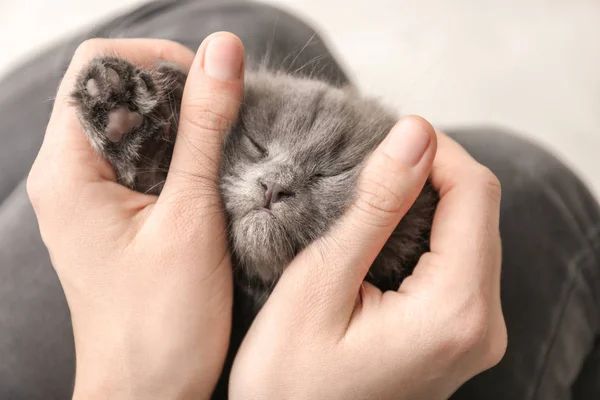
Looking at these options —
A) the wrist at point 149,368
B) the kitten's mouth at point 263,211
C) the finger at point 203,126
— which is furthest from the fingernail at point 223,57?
the wrist at point 149,368

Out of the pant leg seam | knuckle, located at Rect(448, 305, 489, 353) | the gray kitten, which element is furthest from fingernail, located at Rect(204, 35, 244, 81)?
the pant leg seam

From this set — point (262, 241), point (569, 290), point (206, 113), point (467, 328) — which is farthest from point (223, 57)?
point (569, 290)

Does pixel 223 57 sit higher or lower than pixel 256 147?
higher

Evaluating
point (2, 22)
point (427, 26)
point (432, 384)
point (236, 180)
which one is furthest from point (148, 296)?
point (2, 22)

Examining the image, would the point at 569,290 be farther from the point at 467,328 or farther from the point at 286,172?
the point at 286,172

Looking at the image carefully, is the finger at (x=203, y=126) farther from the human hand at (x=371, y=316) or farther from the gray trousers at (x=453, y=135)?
the gray trousers at (x=453, y=135)

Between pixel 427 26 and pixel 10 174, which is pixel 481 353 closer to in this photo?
pixel 10 174

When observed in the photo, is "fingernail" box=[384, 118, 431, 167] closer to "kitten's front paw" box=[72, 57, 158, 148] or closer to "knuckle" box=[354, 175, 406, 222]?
"knuckle" box=[354, 175, 406, 222]

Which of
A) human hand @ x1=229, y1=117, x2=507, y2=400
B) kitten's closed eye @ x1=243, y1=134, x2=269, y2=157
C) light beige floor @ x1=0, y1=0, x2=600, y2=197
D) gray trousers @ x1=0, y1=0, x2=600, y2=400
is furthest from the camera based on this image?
light beige floor @ x1=0, y1=0, x2=600, y2=197
